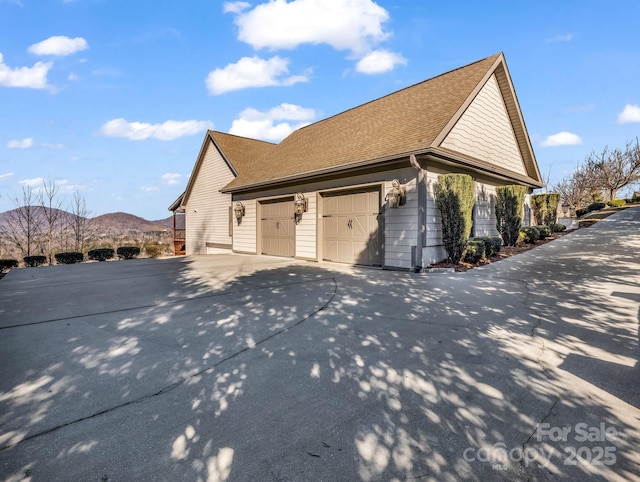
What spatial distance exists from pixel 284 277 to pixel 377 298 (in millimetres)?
2999

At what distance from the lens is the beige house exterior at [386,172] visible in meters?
8.57

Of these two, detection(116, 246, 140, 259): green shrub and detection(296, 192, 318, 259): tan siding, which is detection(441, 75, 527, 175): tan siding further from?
detection(116, 246, 140, 259): green shrub

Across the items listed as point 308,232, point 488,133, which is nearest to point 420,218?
point 308,232

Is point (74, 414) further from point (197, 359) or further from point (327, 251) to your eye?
point (327, 251)

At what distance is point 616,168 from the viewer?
101ft

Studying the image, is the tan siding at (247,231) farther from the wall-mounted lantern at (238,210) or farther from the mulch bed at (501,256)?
the mulch bed at (501,256)

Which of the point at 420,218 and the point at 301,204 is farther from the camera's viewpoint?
the point at 301,204

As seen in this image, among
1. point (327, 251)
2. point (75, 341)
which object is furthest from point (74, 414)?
point (327, 251)

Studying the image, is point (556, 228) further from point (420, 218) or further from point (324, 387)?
point (324, 387)

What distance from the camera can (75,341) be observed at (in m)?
3.80

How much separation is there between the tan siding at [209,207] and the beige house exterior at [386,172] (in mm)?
443

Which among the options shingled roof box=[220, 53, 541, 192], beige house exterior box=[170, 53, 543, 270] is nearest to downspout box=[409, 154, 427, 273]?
beige house exterior box=[170, 53, 543, 270]

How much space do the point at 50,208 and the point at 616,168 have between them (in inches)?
1861

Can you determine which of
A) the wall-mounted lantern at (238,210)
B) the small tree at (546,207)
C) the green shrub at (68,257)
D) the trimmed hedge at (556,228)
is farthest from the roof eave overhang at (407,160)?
the green shrub at (68,257)
